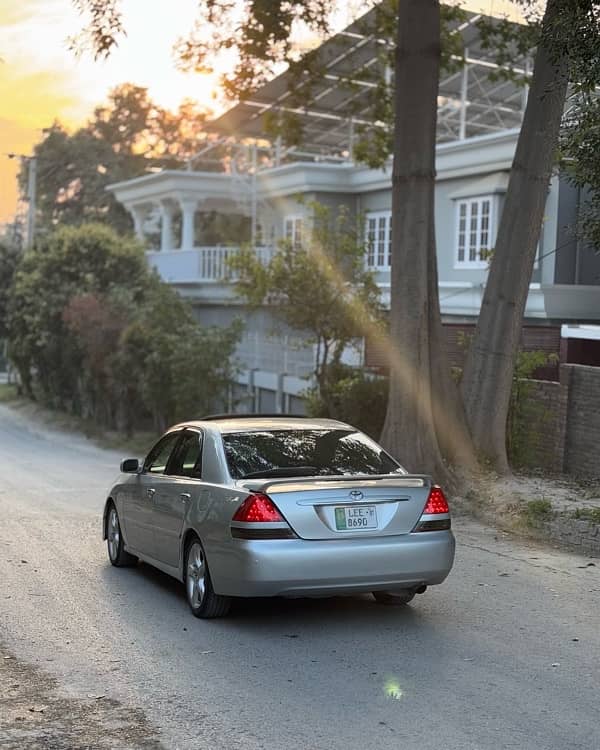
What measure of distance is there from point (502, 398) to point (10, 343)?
112 feet

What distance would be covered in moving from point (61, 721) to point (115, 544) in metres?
4.99

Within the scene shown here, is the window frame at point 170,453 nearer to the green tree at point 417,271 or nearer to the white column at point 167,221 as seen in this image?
the green tree at point 417,271

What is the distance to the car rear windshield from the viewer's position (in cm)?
859

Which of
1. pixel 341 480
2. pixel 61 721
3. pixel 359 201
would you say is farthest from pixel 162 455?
pixel 359 201

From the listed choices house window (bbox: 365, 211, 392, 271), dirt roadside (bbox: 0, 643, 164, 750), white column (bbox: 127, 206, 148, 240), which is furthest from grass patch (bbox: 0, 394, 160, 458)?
dirt roadside (bbox: 0, 643, 164, 750)

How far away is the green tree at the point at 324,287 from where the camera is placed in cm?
2206

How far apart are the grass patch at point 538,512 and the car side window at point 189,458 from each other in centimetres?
483

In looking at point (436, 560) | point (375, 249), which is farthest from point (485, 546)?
point (375, 249)

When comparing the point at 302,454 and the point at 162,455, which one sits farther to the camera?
the point at 162,455

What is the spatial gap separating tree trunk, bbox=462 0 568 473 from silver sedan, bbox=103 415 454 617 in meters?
6.50

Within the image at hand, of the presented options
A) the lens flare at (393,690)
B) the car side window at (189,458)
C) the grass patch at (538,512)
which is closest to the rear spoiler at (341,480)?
the car side window at (189,458)

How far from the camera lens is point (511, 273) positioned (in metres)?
15.3

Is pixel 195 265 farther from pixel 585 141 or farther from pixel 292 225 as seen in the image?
Result: pixel 585 141

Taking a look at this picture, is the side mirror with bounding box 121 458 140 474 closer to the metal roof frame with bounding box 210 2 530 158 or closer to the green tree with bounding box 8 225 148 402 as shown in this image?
the metal roof frame with bounding box 210 2 530 158
